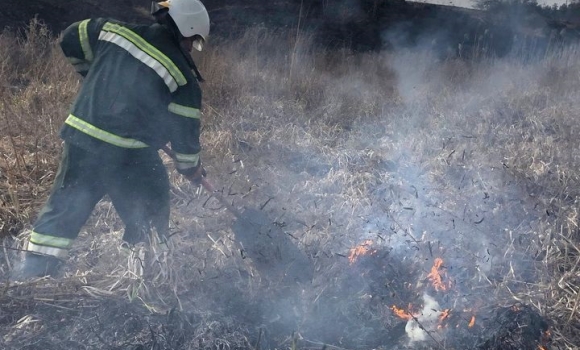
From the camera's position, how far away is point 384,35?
13.0 meters

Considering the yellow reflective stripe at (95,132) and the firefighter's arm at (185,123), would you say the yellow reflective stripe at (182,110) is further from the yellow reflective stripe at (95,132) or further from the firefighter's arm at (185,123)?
the yellow reflective stripe at (95,132)

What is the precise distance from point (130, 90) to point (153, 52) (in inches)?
10.9

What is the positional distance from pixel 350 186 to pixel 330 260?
1.22 metres

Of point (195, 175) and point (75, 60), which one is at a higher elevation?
point (75, 60)

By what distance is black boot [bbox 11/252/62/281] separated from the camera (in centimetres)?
367

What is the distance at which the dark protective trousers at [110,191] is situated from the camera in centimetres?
372

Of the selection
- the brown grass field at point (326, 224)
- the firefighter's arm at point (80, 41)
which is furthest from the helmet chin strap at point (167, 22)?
the brown grass field at point (326, 224)

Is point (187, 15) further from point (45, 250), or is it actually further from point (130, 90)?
point (45, 250)

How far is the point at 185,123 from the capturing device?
12.2 feet

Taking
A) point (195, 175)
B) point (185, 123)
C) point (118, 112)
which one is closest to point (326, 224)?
point (195, 175)

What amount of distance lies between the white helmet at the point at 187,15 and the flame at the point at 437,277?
7.32 ft

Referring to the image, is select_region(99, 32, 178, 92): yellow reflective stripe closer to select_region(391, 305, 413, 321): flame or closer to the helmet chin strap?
the helmet chin strap

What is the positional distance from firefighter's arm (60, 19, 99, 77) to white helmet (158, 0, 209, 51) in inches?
19.5

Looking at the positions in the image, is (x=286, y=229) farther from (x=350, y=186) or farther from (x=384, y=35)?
(x=384, y=35)
